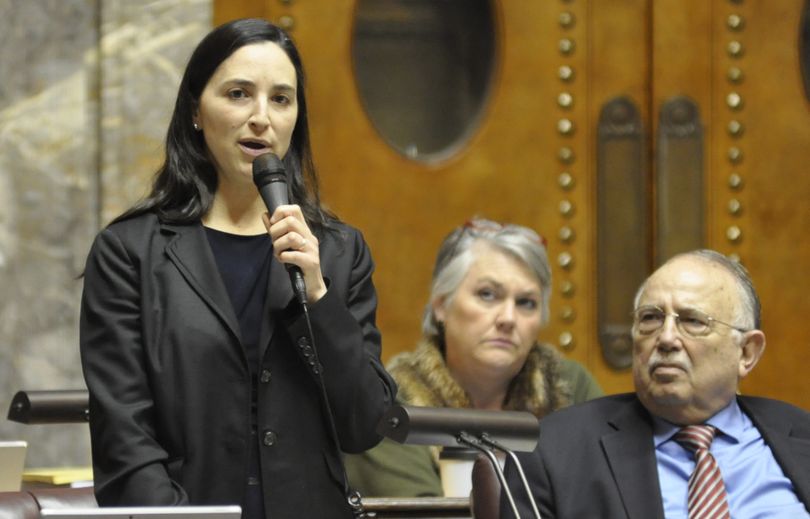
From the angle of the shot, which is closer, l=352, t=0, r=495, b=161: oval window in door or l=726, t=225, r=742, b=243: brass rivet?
l=352, t=0, r=495, b=161: oval window in door

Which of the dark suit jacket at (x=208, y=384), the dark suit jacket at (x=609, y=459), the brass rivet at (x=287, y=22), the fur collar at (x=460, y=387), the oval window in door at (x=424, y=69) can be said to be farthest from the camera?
the oval window in door at (x=424, y=69)

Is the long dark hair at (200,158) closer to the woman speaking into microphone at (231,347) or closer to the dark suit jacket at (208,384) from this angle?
the woman speaking into microphone at (231,347)

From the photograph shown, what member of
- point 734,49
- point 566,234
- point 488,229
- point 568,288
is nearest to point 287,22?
point 488,229

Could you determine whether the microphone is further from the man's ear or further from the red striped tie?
the man's ear

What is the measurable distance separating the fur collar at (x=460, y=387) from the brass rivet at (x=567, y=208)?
2.57 ft

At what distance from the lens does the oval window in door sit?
5098mm

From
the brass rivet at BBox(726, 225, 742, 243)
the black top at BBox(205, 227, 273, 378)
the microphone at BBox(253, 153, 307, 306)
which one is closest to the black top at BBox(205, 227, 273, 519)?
the black top at BBox(205, 227, 273, 378)

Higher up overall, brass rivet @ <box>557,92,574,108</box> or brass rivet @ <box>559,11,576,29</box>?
brass rivet @ <box>559,11,576,29</box>

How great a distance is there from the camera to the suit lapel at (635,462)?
3.39 metres

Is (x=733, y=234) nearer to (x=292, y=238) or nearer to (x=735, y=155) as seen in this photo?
(x=735, y=155)

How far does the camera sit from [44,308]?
4.48m

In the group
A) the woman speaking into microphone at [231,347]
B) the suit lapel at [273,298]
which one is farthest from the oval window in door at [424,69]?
the suit lapel at [273,298]

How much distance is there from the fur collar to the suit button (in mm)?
1497

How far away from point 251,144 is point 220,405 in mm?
456
